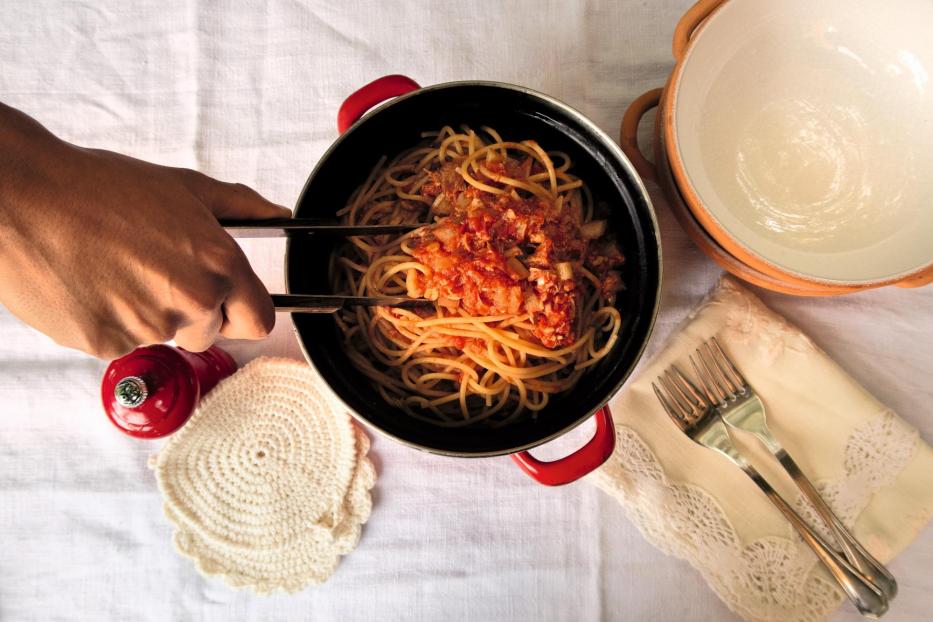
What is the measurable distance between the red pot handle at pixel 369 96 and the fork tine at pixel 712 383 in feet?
2.47

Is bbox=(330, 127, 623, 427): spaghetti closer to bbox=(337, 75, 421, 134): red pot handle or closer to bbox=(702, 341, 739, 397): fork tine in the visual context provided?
bbox=(337, 75, 421, 134): red pot handle

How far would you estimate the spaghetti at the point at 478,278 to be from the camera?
95 centimetres

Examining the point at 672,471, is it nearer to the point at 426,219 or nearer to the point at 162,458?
the point at 426,219

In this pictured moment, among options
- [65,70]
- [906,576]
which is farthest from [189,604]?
[906,576]

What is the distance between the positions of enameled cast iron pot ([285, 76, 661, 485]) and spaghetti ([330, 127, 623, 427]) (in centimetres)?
4

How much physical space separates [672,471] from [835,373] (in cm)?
36

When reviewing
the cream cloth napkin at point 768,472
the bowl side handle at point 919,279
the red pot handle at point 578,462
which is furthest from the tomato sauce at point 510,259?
the bowl side handle at point 919,279

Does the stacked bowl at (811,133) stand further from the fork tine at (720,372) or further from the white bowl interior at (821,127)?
the fork tine at (720,372)

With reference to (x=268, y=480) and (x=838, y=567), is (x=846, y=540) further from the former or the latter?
(x=268, y=480)

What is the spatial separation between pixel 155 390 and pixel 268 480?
27cm

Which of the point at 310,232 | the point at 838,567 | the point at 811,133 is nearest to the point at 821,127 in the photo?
the point at 811,133

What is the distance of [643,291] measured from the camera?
36.6 inches

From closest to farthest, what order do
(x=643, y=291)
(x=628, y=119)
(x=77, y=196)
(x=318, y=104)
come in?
(x=77, y=196) → (x=643, y=291) → (x=628, y=119) → (x=318, y=104)

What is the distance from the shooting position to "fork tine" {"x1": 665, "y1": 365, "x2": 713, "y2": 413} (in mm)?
1081
